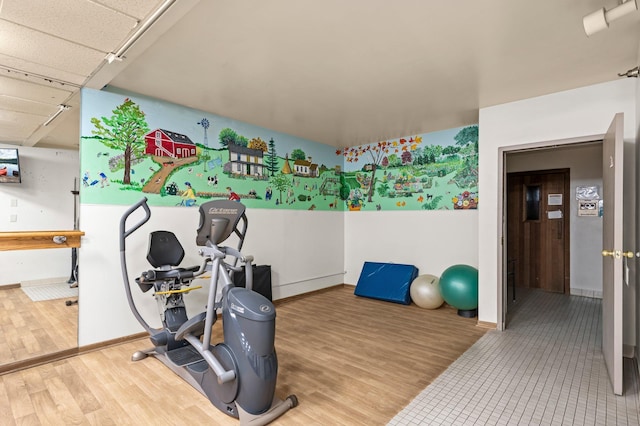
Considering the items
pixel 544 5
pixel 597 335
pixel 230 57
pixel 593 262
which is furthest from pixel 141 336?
pixel 593 262

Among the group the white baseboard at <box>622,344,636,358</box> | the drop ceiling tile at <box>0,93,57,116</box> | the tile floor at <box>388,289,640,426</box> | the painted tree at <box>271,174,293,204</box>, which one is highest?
the drop ceiling tile at <box>0,93,57,116</box>

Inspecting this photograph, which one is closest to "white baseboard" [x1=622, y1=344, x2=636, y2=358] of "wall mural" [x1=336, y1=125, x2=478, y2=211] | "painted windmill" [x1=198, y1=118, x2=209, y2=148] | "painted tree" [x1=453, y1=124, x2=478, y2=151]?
"wall mural" [x1=336, y1=125, x2=478, y2=211]

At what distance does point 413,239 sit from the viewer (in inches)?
211

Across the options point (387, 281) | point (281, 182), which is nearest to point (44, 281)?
point (281, 182)

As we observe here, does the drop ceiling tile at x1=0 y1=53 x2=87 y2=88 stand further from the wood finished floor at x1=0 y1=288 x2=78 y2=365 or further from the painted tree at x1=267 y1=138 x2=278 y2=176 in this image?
the painted tree at x1=267 y1=138 x2=278 y2=176

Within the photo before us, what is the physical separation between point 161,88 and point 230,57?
3.67 feet

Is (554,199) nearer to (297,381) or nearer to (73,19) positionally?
(297,381)

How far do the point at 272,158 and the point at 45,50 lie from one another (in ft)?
9.81

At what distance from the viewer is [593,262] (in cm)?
532

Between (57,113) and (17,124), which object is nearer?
(57,113)

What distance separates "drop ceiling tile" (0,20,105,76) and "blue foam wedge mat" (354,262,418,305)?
4542 mm

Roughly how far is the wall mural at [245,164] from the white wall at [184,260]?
172 millimetres

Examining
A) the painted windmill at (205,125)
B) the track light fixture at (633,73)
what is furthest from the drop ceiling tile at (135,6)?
the track light fixture at (633,73)

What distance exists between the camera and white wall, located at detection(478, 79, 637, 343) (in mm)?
3084
